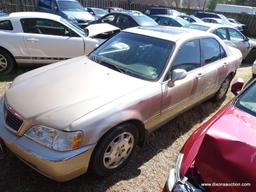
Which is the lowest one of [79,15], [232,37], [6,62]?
[79,15]

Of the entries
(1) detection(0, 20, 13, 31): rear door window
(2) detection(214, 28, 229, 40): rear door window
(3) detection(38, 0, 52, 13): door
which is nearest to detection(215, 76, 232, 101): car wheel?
(2) detection(214, 28, 229, 40): rear door window

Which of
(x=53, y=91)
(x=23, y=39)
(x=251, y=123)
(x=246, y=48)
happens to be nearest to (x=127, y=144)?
(x=53, y=91)

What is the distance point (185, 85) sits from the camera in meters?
3.92

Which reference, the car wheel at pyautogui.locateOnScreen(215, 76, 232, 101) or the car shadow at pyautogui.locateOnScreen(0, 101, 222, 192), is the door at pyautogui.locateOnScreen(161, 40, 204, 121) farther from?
the car wheel at pyautogui.locateOnScreen(215, 76, 232, 101)

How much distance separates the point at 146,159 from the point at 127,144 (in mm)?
571

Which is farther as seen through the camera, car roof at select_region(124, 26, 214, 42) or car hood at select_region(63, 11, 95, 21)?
car hood at select_region(63, 11, 95, 21)

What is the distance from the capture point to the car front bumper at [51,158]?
253cm

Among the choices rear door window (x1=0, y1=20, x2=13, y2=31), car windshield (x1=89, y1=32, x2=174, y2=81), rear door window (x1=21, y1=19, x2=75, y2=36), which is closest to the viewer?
car windshield (x1=89, y1=32, x2=174, y2=81)

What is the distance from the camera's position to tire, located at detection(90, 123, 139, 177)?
9.38 ft

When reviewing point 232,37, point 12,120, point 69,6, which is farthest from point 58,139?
point 69,6

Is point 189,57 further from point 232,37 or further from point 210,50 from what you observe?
point 232,37

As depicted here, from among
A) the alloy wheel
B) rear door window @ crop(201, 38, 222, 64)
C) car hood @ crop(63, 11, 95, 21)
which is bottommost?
car hood @ crop(63, 11, 95, 21)

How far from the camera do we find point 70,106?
2.81 meters

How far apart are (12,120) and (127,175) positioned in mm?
1480
